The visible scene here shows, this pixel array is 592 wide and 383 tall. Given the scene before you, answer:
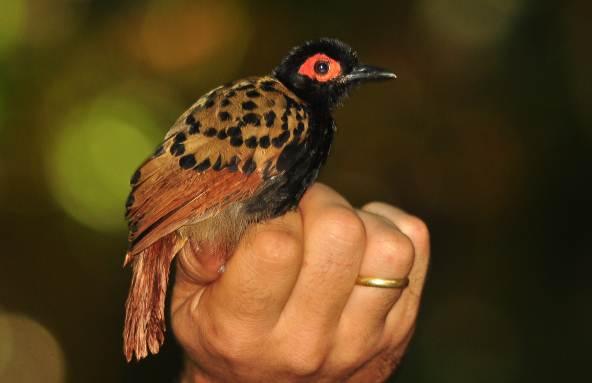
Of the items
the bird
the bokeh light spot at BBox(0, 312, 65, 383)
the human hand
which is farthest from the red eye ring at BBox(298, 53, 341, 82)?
the bokeh light spot at BBox(0, 312, 65, 383)

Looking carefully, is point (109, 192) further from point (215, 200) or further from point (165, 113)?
point (215, 200)

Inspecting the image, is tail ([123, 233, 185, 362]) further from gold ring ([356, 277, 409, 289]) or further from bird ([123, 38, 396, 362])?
gold ring ([356, 277, 409, 289])

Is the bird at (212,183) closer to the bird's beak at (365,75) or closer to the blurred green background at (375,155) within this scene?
the bird's beak at (365,75)

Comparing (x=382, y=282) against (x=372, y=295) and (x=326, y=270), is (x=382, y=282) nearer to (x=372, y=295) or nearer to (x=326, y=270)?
(x=372, y=295)

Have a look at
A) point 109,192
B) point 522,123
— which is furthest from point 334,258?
point 522,123

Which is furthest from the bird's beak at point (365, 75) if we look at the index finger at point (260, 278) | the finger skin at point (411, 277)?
the index finger at point (260, 278)
